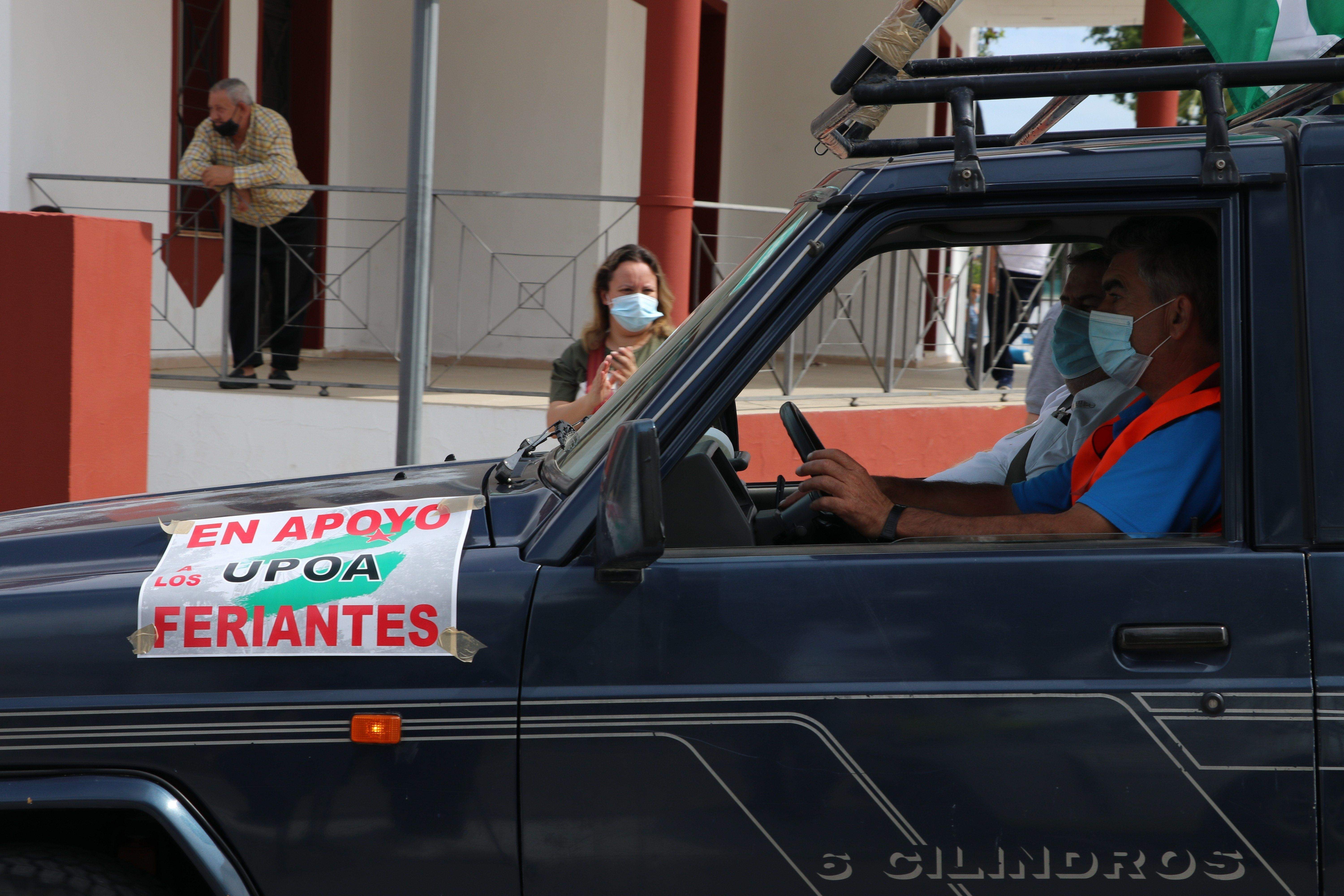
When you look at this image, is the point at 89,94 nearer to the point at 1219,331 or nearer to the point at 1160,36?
the point at 1219,331

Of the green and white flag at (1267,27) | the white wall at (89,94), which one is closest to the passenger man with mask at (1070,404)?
the green and white flag at (1267,27)

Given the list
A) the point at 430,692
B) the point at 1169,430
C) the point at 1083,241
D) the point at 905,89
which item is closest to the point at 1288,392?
the point at 1169,430

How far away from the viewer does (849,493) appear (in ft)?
7.81

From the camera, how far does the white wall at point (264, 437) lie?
7391 millimetres

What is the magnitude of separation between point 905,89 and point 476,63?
354 inches

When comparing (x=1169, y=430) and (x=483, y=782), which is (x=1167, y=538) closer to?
(x=1169, y=430)

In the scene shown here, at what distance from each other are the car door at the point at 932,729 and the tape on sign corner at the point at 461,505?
28 centimetres

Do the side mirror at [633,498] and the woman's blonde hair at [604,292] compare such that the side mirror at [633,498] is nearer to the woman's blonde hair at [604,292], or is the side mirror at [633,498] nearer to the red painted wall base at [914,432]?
the woman's blonde hair at [604,292]

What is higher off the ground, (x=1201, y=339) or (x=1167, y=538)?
(x=1201, y=339)

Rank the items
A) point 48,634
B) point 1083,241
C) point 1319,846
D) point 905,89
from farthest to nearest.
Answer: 1. point 1083,241
2. point 905,89
3. point 48,634
4. point 1319,846

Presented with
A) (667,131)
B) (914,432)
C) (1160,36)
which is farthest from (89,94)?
(1160,36)

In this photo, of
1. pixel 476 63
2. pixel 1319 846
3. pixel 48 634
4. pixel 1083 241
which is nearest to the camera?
pixel 1319 846

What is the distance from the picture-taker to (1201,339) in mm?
2242

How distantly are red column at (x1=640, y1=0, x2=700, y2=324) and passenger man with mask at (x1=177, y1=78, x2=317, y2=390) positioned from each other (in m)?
2.21
